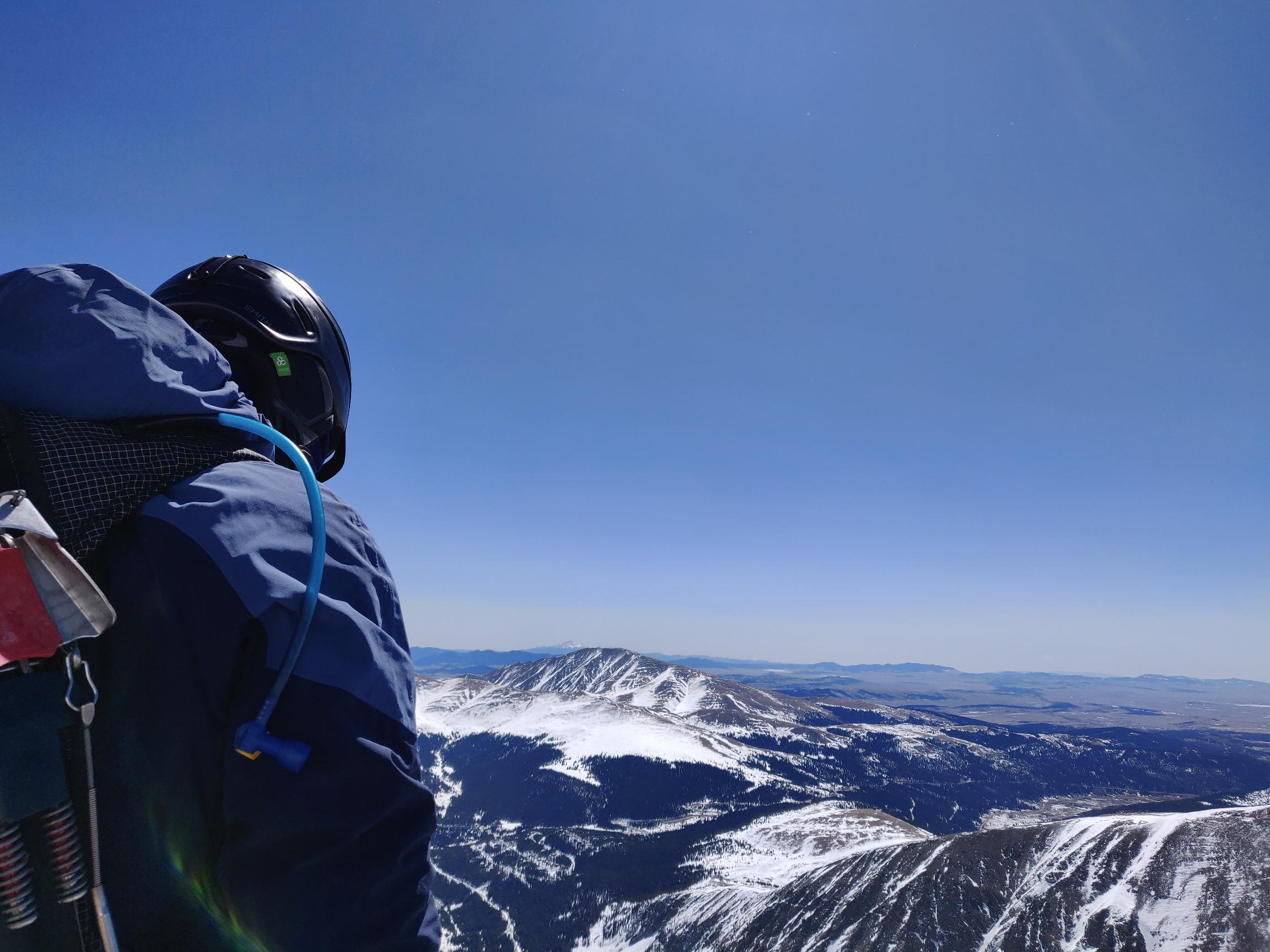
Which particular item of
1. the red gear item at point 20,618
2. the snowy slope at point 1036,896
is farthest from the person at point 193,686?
the snowy slope at point 1036,896

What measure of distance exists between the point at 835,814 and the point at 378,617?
225 m

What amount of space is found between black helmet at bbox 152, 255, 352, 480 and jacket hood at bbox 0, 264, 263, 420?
217cm

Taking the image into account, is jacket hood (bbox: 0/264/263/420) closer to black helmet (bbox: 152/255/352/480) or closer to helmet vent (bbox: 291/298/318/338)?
black helmet (bbox: 152/255/352/480)

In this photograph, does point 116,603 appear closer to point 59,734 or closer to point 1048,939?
point 59,734

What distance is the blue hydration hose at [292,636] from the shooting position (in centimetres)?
211

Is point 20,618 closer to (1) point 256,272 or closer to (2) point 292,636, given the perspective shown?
(2) point 292,636

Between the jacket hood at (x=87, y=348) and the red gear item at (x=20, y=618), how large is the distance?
0.70 metres

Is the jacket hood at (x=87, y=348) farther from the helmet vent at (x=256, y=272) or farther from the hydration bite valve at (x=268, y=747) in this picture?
the helmet vent at (x=256, y=272)

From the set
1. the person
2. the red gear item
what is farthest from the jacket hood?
the red gear item

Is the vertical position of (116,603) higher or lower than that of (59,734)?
higher

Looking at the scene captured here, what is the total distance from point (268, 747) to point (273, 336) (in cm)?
369

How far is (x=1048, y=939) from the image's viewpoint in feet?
274

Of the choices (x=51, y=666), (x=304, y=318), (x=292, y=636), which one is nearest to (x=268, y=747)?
(x=292, y=636)

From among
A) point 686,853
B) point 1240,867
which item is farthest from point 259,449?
point 686,853
